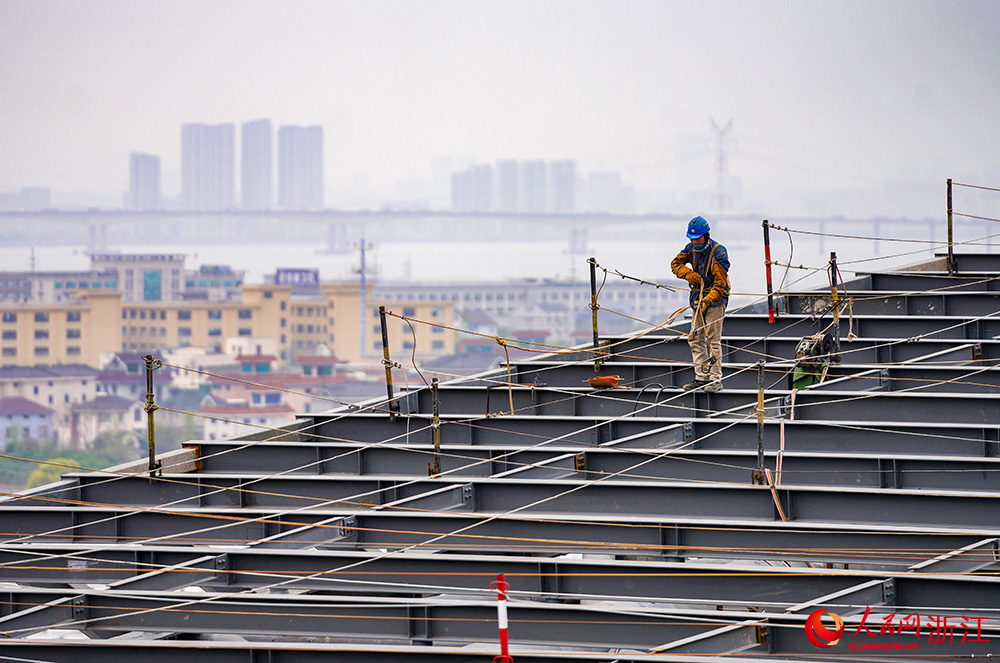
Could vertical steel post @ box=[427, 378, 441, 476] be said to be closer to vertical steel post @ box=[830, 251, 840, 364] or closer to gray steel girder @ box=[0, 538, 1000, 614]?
gray steel girder @ box=[0, 538, 1000, 614]

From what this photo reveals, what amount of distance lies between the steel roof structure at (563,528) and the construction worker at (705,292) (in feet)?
1.18

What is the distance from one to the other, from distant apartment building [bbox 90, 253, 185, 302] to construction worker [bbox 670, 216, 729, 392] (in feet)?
441

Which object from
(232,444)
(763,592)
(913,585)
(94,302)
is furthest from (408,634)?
(94,302)

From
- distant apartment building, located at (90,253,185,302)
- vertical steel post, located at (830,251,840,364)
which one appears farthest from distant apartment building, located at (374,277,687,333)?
vertical steel post, located at (830,251,840,364)

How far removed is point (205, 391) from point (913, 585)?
115 m

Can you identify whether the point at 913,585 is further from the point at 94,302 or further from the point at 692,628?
the point at 94,302

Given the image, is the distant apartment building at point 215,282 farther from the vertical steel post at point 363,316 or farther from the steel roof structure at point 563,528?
the steel roof structure at point 563,528

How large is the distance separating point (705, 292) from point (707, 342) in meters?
0.61

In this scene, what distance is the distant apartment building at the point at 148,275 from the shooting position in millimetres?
142500

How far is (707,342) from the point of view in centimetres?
1198

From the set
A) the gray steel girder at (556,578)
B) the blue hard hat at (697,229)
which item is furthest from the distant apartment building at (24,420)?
the gray steel girder at (556,578)

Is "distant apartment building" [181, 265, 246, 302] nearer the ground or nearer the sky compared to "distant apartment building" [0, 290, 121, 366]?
nearer the sky

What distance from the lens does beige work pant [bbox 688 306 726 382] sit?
38.9ft

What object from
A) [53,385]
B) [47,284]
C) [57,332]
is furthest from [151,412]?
[47,284]
